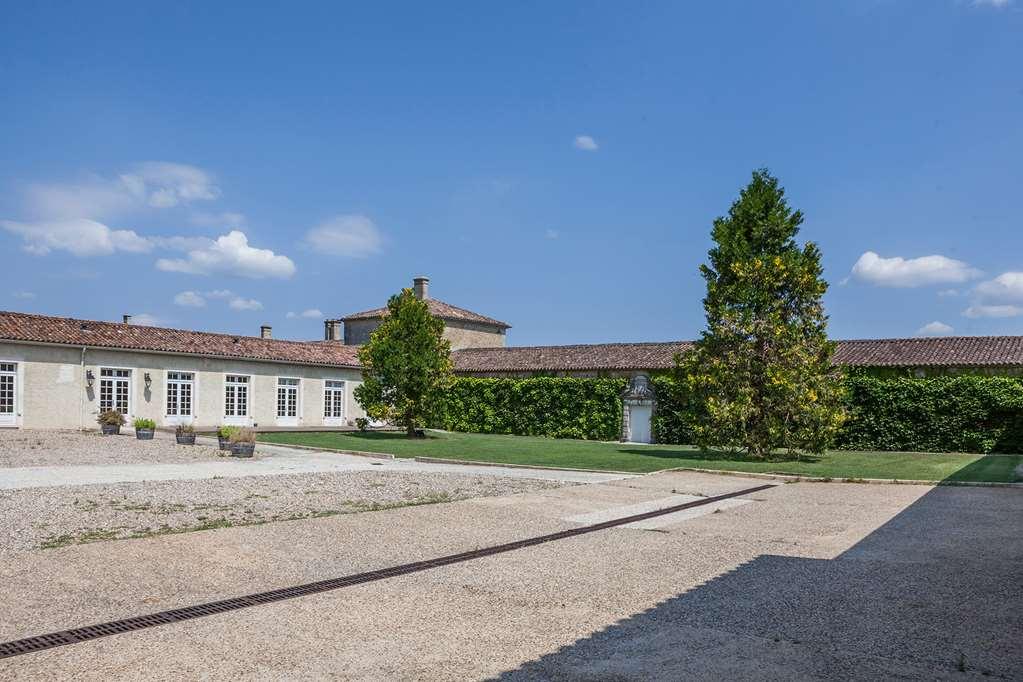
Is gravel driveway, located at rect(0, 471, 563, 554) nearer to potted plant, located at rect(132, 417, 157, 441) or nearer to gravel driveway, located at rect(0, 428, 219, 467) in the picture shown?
gravel driveway, located at rect(0, 428, 219, 467)

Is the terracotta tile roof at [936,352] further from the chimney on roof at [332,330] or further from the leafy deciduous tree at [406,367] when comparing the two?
the chimney on roof at [332,330]

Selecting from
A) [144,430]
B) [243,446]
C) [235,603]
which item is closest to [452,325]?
[144,430]

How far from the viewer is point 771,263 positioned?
24875 millimetres

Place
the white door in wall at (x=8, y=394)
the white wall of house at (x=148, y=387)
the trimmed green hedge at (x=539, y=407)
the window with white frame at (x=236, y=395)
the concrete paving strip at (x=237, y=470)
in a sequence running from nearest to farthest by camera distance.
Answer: the concrete paving strip at (x=237, y=470)
the white door in wall at (x=8, y=394)
the white wall of house at (x=148, y=387)
the trimmed green hedge at (x=539, y=407)
the window with white frame at (x=236, y=395)

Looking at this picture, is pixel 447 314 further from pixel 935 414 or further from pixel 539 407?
pixel 935 414

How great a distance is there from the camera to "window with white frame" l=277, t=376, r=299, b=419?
39.4 metres

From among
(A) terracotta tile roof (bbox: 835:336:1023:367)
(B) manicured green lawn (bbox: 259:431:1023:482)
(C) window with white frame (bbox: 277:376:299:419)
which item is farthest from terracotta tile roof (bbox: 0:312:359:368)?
(A) terracotta tile roof (bbox: 835:336:1023:367)

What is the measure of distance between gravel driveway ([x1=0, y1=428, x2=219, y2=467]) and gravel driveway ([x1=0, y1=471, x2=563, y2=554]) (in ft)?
19.0

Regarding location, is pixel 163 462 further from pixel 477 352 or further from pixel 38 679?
pixel 477 352

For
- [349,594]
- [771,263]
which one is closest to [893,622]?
[349,594]

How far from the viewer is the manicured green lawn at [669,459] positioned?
64.5 ft

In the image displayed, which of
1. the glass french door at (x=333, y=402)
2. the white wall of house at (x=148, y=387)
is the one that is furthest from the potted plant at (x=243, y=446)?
the glass french door at (x=333, y=402)

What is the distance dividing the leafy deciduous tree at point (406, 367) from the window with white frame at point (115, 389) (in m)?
9.73

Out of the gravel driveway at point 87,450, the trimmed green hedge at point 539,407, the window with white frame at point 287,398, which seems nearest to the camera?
the gravel driveway at point 87,450
